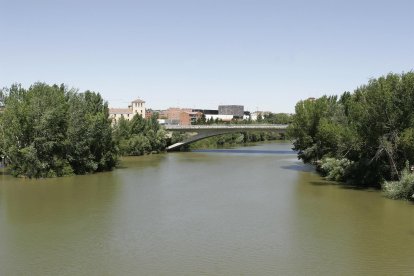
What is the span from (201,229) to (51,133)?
20793mm

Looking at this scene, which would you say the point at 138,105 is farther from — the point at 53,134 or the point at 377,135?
the point at 377,135

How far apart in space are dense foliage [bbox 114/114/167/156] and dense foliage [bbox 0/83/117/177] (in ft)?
56.8

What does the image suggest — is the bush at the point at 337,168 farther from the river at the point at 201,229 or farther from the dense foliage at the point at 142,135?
the dense foliage at the point at 142,135

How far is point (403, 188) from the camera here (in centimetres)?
2609

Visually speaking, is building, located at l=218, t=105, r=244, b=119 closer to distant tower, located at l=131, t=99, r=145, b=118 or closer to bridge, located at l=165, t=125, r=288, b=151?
distant tower, located at l=131, t=99, r=145, b=118

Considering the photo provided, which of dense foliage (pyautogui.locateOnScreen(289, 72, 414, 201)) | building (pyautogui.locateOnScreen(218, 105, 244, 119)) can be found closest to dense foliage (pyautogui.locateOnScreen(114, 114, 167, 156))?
dense foliage (pyautogui.locateOnScreen(289, 72, 414, 201))

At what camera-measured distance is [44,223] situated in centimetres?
2116

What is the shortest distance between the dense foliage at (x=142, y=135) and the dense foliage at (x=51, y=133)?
17300 millimetres

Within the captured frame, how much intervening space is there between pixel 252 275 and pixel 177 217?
8.54 m

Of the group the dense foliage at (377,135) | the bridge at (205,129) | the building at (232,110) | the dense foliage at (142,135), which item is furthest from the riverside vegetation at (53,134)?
the building at (232,110)

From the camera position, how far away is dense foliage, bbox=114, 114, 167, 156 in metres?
61.2

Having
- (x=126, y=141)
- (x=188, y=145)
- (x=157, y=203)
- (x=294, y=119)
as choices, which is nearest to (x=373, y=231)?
(x=157, y=203)

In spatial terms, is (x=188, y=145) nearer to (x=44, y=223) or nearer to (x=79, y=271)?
(x=44, y=223)

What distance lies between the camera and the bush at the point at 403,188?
25.7 m
